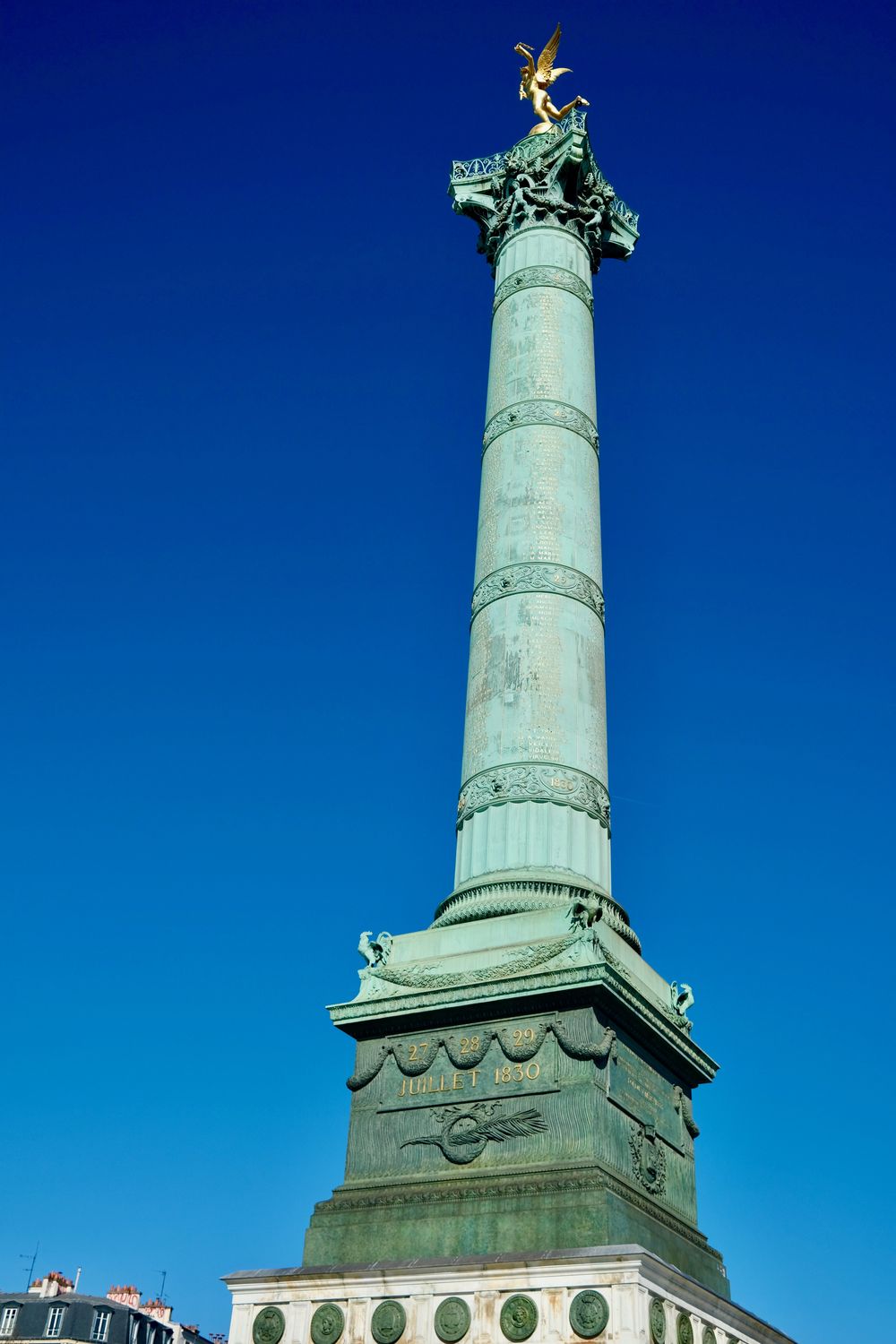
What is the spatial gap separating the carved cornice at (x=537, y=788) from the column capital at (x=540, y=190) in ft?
37.1

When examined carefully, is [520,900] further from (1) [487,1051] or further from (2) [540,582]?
(2) [540,582]

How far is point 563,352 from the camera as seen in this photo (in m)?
24.8

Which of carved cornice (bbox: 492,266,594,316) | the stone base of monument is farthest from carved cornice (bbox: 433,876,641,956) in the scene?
carved cornice (bbox: 492,266,594,316)

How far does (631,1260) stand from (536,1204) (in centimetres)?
162

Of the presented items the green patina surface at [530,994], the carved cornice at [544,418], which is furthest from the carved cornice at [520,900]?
the carved cornice at [544,418]

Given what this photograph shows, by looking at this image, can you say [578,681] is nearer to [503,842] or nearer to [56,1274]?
[503,842]

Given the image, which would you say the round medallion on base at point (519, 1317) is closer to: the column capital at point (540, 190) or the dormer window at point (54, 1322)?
the column capital at point (540, 190)

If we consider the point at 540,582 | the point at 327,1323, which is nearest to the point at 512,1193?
the point at 327,1323

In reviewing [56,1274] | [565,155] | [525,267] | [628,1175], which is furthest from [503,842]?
[56,1274]

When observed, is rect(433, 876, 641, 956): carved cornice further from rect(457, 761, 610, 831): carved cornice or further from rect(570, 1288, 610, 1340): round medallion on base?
rect(570, 1288, 610, 1340): round medallion on base

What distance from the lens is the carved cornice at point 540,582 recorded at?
872 inches

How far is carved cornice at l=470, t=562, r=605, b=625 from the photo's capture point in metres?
22.1

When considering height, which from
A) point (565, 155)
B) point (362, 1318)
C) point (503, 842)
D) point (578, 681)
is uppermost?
point (565, 155)

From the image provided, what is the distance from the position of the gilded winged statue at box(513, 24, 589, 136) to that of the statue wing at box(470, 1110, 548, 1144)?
19675 millimetres
